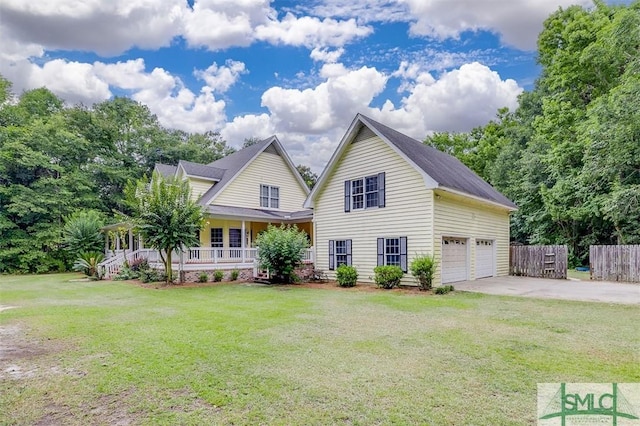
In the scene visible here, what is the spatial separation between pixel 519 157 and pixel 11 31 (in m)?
30.9

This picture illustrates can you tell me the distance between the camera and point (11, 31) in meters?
8.82

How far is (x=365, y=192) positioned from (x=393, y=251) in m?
2.89

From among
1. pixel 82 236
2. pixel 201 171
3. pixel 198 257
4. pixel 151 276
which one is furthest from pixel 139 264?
pixel 201 171

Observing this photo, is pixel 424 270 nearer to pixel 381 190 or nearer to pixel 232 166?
pixel 381 190

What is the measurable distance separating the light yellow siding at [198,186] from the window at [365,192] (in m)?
9.03

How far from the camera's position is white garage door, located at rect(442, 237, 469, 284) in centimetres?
1430

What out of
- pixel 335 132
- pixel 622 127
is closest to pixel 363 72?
pixel 335 132

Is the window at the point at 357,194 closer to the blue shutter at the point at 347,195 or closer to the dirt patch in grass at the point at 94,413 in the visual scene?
the blue shutter at the point at 347,195

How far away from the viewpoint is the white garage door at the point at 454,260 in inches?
563

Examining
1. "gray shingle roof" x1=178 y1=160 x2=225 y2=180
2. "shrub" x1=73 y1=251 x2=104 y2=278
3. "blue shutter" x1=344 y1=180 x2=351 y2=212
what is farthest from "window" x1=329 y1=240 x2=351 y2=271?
"shrub" x1=73 y1=251 x2=104 y2=278

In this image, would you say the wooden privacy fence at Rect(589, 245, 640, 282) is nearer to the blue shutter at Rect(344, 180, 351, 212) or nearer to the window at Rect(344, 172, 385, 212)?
the window at Rect(344, 172, 385, 212)

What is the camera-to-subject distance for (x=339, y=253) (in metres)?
16.2

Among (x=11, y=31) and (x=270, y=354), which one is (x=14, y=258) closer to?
(x=11, y=31)

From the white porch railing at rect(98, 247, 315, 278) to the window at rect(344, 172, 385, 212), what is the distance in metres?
3.26
